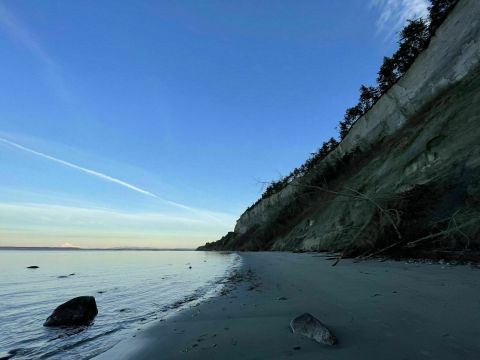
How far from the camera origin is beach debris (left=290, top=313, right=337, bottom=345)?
3807mm

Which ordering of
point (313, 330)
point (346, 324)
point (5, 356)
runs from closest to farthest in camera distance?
point (313, 330), point (346, 324), point (5, 356)

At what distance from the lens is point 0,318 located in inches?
302

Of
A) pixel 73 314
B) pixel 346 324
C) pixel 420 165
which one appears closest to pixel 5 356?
pixel 73 314

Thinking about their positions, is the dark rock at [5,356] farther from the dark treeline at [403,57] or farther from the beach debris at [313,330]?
the dark treeline at [403,57]

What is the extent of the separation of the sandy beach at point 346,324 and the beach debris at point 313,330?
88mm

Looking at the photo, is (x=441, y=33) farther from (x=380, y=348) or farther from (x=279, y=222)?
(x=279, y=222)

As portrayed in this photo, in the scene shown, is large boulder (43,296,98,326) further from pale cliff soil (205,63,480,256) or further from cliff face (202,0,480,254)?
pale cliff soil (205,63,480,256)

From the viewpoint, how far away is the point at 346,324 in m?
4.49

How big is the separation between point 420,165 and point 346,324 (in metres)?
13.2

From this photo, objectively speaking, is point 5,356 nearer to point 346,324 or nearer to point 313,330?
point 313,330

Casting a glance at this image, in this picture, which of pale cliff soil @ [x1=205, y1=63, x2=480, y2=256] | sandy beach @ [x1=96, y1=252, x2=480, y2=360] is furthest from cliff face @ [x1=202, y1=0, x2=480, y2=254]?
sandy beach @ [x1=96, y1=252, x2=480, y2=360]

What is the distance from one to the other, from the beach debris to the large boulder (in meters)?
4.83

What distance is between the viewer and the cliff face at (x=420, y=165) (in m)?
10.9

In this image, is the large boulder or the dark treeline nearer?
the large boulder
